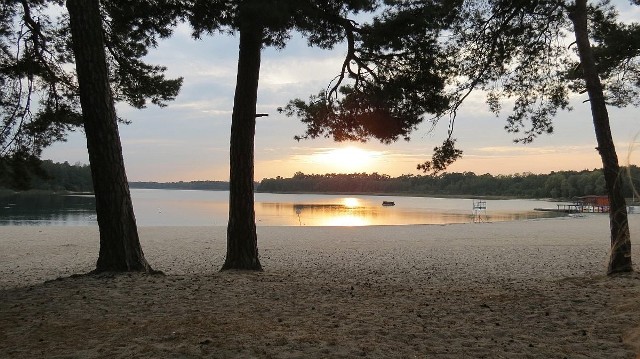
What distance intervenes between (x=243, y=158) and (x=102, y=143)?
2.32m

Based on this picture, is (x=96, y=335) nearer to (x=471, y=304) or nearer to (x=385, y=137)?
(x=471, y=304)

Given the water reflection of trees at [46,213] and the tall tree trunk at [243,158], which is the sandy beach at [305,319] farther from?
the water reflection of trees at [46,213]

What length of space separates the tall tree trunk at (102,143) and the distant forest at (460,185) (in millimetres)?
54472

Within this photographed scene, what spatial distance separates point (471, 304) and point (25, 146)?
27.9 ft

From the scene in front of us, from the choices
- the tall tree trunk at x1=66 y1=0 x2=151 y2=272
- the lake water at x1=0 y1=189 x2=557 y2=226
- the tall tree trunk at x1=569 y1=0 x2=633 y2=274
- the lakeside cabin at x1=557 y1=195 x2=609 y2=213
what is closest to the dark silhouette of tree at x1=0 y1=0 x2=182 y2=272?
the tall tree trunk at x1=66 y1=0 x2=151 y2=272

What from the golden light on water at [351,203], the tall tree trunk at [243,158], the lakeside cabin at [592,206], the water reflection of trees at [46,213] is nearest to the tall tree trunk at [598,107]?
the tall tree trunk at [243,158]

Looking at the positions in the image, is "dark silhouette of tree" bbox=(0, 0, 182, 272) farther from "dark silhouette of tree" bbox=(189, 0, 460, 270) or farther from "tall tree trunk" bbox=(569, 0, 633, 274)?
"tall tree trunk" bbox=(569, 0, 633, 274)

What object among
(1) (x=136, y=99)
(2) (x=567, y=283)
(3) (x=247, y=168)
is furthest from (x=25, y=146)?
(2) (x=567, y=283)

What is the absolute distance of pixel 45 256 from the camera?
45.2 ft

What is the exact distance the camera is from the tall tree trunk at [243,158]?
26.3 feet

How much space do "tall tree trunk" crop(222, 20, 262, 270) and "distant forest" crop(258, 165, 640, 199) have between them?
52.3 m

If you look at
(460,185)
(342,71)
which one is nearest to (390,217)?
(342,71)

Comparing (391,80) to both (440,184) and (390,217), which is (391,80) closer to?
(390,217)

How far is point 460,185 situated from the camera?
119375 mm
